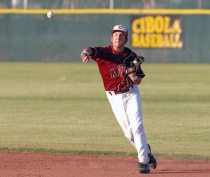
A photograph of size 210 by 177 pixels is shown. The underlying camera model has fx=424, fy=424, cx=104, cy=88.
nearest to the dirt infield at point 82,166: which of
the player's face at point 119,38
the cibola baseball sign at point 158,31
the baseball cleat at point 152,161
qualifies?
the baseball cleat at point 152,161

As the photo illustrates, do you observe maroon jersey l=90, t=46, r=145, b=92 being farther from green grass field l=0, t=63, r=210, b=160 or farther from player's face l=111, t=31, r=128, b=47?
green grass field l=0, t=63, r=210, b=160

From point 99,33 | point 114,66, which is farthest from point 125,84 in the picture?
point 99,33

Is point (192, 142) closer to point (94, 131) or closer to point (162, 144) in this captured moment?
point (162, 144)

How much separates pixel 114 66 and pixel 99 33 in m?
20.5

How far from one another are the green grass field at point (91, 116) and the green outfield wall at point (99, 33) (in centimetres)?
581

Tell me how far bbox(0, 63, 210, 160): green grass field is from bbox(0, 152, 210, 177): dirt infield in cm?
34

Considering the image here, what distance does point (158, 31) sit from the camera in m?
24.5

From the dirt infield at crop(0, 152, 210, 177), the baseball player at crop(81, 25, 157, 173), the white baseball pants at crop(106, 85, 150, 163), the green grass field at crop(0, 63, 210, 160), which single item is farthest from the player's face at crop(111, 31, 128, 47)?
the green grass field at crop(0, 63, 210, 160)

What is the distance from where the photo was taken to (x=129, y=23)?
82.0 feet

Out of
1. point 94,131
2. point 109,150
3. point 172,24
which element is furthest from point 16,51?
point 109,150

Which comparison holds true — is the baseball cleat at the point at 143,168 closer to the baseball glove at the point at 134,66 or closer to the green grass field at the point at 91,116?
the baseball glove at the point at 134,66

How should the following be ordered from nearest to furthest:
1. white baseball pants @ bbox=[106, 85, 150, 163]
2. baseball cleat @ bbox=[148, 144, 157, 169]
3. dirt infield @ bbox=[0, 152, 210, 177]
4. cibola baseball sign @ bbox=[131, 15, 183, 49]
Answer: white baseball pants @ bbox=[106, 85, 150, 163] → dirt infield @ bbox=[0, 152, 210, 177] → baseball cleat @ bbox=[148, 144, 157, 169] → cibola baseball sign @ bbox=[131, 15, 183, 49]

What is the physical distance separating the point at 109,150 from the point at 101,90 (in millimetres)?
8453

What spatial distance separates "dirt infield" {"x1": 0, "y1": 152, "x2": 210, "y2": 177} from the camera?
5.02 m
